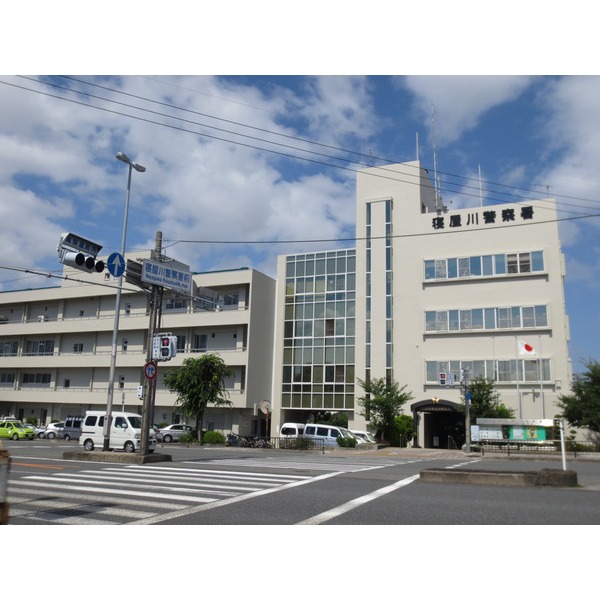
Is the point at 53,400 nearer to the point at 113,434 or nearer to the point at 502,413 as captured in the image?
the point at 113,434

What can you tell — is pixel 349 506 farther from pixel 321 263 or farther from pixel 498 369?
pixel 321 263

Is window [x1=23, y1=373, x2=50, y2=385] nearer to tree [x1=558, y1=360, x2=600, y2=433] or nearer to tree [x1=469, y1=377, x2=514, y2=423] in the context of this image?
tree [x1=469, y1=377, x2=514, y2=423]

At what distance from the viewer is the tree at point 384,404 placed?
38.8 m

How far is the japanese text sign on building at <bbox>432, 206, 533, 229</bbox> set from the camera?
39.3 m

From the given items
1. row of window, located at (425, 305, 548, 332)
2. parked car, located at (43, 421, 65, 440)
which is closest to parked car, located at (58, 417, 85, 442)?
parked car, located at (43, 421, 65, 440)

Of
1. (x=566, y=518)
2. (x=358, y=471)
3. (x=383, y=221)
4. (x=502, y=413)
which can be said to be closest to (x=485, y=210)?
(x=383, y=221)

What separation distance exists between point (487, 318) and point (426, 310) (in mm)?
4456

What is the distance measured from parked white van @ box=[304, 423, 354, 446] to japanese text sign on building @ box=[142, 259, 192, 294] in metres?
15.7

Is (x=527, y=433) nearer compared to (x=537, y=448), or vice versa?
(x=537, y=448)

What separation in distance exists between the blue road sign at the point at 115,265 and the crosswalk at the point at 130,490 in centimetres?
614

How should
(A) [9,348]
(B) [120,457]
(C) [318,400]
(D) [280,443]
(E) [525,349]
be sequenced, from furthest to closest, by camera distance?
1. (A) [9,348]
2. (C) [318,400]
3. (E) [525,349]
4. (D) [280,443]
5. (B) [120,457]

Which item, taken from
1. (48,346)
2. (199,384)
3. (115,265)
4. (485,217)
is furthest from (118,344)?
(115,265)

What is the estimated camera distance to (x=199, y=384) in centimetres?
3962

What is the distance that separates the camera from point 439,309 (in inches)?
1631
